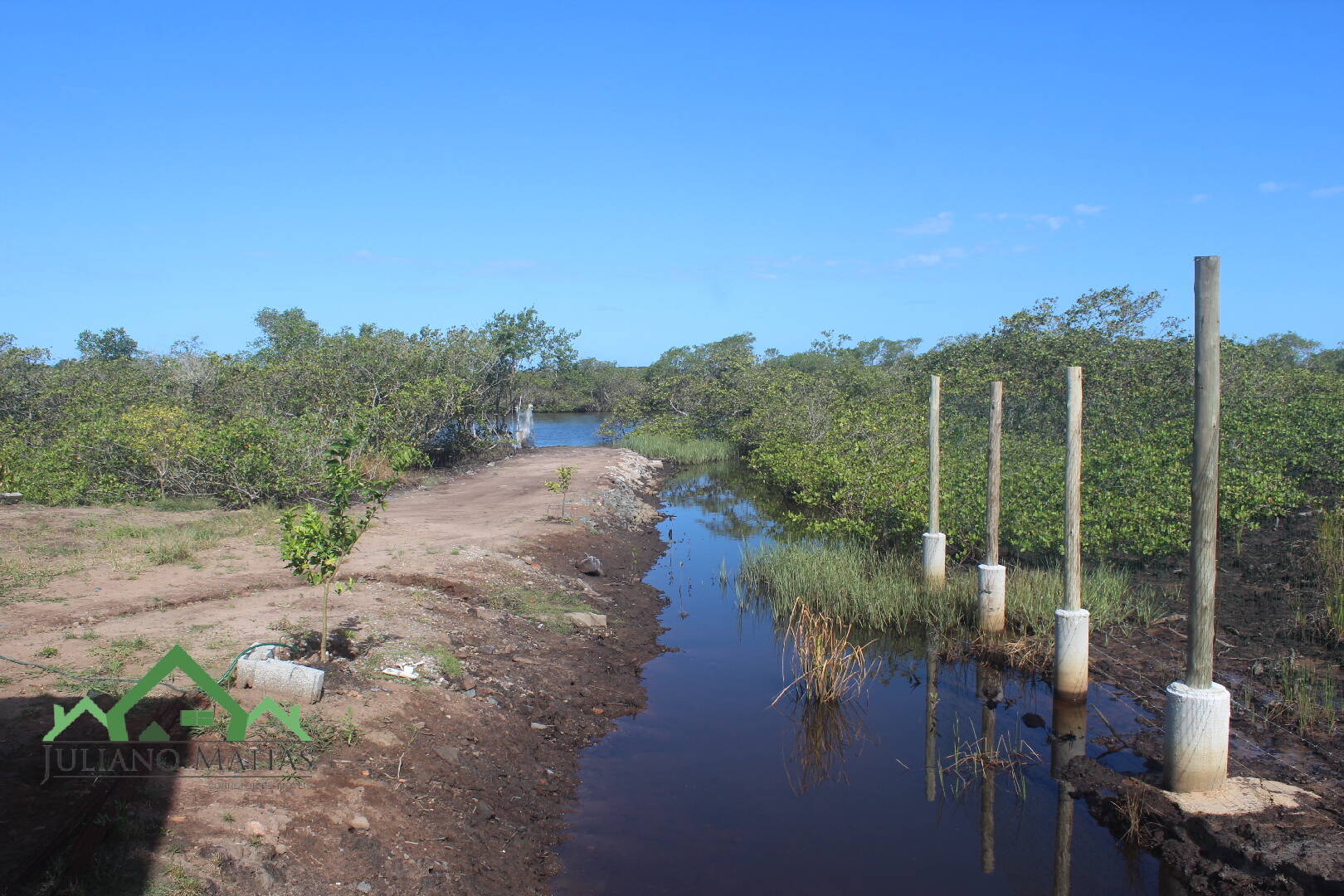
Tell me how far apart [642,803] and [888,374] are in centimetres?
2851

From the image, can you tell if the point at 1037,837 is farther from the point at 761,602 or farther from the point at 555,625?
the point at 761,602

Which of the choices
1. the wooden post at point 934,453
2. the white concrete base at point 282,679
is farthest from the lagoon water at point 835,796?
the white concrete base at point 282,679

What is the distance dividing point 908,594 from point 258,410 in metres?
15.6

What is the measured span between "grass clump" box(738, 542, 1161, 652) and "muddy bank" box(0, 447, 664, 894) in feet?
6.04

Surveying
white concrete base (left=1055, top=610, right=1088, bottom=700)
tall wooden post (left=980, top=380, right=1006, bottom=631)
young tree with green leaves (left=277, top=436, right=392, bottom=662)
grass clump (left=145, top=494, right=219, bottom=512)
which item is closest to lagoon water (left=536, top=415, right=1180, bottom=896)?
white concrete base (left=1055, top=610, right=1088, bottom=700)

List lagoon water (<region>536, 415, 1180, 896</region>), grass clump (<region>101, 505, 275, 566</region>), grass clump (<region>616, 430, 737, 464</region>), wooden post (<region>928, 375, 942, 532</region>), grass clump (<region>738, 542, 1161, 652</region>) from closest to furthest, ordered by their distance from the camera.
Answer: lagoon water (<region>536, 415, 1180, 896</region>) → grass clump (<region>738, 542, 1161, 652</region>) → grass clump (<region>101, 505, 275, 566</region>) → wooden post (<region>928, 375, 942, 532</region>) → grass clump (<region>616, 430, 737, 464</region>)

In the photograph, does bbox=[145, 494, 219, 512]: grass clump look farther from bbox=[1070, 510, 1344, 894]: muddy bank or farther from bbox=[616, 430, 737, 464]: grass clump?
bbox=[616, 430, 737, 464]: grass clump

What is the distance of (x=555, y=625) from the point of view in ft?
29.9

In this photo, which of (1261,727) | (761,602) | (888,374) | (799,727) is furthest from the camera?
(888,374)

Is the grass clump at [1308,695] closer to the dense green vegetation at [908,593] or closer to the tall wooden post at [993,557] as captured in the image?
the dense green vegetation at [908,593]

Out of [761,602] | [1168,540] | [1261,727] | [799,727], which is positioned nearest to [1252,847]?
[1261,727]

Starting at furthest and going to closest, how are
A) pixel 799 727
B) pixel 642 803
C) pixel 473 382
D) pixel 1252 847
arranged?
pixel 473 382 < pixel 799 727 < pixel 642 803 < pixel 1252 847

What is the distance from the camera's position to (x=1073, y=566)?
6.84 meters

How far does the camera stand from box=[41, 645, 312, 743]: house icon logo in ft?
15.3
